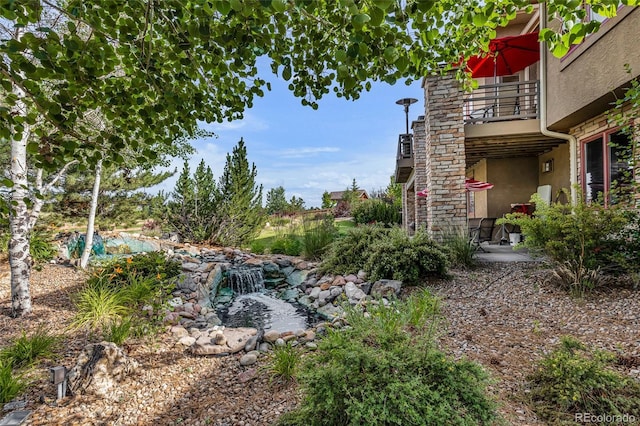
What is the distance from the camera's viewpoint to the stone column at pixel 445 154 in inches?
277

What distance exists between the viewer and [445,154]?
714 cm

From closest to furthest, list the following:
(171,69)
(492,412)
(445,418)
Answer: (445,418) → (492,412) → (171,69)

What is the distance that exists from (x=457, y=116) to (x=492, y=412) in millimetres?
6465

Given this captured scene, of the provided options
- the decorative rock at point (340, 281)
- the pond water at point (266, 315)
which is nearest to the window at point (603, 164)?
the decorative rock at point (340, 281)

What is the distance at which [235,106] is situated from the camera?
233 centimetres

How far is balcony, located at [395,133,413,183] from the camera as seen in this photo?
12.3m

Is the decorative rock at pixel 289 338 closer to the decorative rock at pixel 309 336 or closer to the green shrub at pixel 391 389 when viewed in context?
the decorative rock at pixel 309 336

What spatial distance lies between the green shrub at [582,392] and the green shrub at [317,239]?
21.5 ft

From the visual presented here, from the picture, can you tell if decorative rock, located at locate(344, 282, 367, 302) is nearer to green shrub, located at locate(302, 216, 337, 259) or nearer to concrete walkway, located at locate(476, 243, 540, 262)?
concrete walkway, located at locate(476, 243, 540, 262)

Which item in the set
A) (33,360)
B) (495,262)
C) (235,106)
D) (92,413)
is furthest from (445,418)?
(495,262)

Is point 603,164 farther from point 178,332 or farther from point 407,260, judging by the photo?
point 178,332

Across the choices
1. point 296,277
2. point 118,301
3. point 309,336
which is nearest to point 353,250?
point 296,277

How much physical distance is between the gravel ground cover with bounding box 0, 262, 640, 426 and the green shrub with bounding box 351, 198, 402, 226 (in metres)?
12.7

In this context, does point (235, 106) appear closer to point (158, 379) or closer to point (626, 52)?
point (158, 379)
